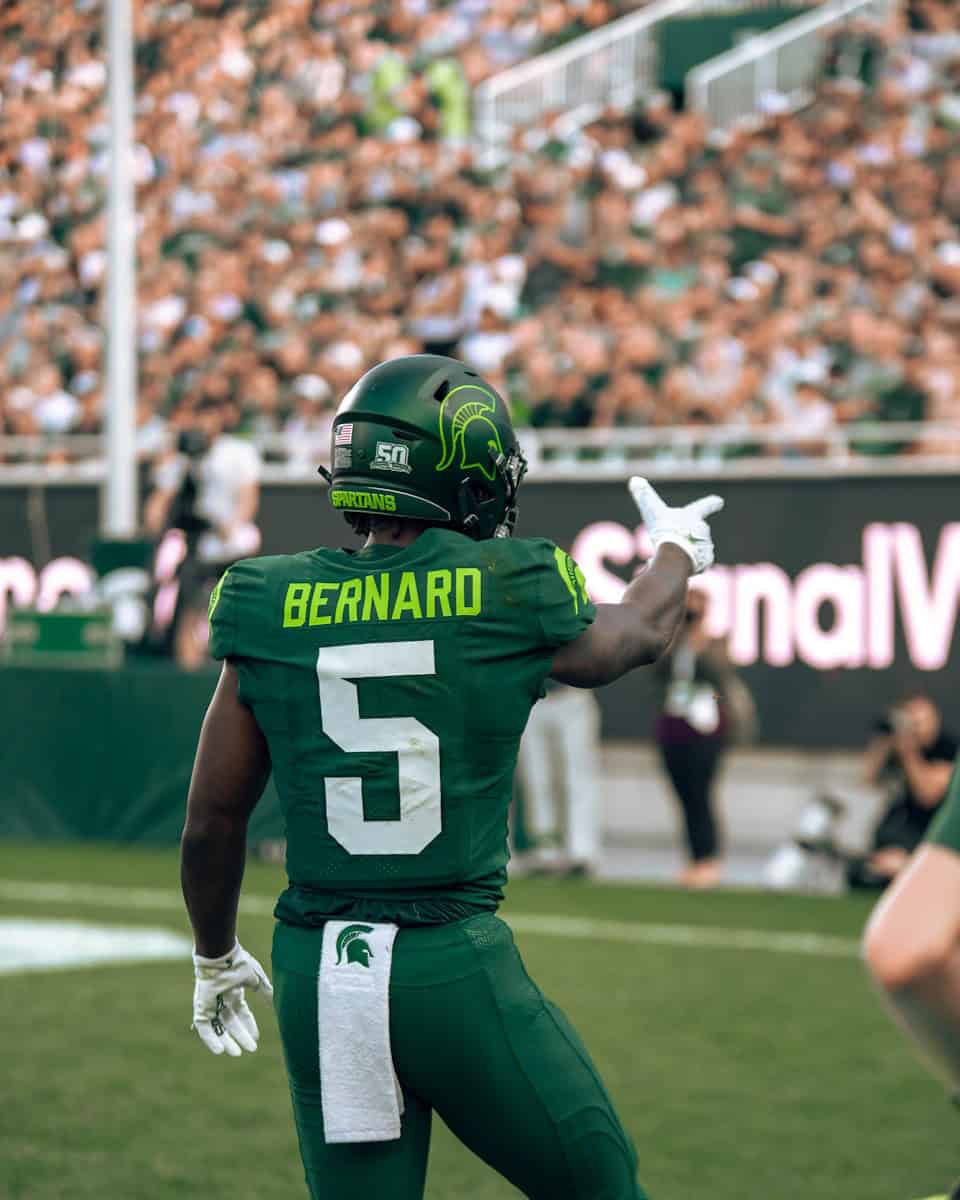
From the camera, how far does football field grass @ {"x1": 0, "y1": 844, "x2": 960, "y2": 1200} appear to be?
591cm

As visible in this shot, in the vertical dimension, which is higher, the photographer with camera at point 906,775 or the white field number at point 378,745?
the white field number at point 378,745

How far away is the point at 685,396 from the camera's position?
14.5 metres

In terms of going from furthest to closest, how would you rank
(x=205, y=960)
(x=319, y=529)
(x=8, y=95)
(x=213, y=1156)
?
(x=8, y=95), (x=319, y=529), (x=213, y=1156), (x=205, y=960)

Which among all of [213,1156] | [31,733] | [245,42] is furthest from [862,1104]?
[245,42]

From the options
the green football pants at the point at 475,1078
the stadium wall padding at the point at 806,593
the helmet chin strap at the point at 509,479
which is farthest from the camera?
the stadium wall padding at the point at 806,593

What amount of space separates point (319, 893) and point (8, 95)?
603 inches

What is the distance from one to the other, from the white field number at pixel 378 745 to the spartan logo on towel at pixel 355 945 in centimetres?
12

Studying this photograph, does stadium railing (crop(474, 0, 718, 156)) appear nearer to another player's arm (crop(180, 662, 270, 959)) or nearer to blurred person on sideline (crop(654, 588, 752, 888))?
blurred person on sideline (crop(654, 588, 752, 888))

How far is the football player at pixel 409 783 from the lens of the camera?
299 centimetres

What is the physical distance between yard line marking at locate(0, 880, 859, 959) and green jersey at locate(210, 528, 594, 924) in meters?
6.77

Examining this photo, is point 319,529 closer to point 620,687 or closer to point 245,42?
point 620,687

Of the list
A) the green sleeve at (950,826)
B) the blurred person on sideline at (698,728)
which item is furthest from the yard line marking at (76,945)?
the green sleeve at (950,826)

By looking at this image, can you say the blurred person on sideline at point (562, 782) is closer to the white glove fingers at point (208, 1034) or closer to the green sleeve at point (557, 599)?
the white glove fingers at point (208, 1034)

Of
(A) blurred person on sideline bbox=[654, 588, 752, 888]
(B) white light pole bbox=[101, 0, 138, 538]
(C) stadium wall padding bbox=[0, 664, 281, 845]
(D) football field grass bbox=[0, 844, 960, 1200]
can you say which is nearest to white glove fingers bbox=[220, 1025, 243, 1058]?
(D) football field grass bbox=[0, 844, 960, 1200]
